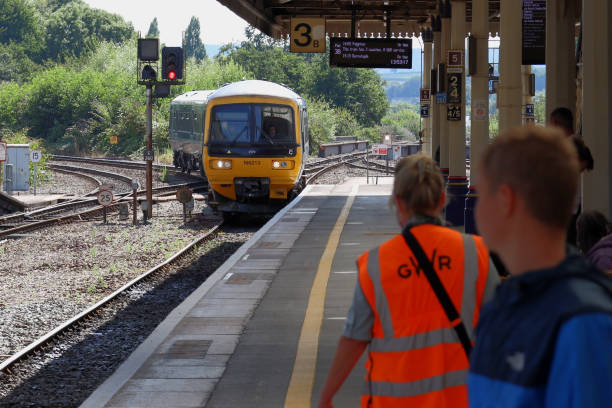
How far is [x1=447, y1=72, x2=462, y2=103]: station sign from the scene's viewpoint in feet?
62.1

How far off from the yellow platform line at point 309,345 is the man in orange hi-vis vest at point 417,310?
3.09 m

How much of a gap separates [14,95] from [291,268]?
59.1 m

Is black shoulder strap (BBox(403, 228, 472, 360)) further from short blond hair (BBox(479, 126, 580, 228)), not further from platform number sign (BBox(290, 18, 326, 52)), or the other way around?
platform number sign (BBox(290, 18, 326, 52))

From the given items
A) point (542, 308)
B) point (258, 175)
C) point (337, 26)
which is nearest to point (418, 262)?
point (542, 308)

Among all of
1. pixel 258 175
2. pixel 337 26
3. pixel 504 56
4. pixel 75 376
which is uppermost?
pixel 337 26

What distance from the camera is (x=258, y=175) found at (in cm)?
2173

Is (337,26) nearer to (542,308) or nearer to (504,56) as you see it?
(504,56)

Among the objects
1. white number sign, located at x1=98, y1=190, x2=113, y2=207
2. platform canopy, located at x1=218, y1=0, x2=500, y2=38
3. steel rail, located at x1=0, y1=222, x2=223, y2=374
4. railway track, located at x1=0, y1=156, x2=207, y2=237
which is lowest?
steel rail, located at x1=0, y1=222, x2=223, y2=374

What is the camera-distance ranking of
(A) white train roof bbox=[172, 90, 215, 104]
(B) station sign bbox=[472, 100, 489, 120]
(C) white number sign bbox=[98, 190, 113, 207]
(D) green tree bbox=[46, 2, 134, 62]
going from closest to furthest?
(B) station sign bbox=[472, 100, 489, 120]
(C) white number sign bbox=[98, 190, 113, 207]
(A) white train roof bbox=[172, 90, 215, 104]
(D) green tree bbox=[46, 2, 134, 62]

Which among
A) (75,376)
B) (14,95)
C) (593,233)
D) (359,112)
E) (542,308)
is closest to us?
(542,308)

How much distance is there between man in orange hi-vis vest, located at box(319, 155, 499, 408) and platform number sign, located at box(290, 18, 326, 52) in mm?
21285

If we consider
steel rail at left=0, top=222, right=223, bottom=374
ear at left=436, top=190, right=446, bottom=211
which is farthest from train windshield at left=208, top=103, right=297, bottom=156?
ear at left=436, top=190, right=446, bottom=211

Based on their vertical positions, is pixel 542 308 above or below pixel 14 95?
below

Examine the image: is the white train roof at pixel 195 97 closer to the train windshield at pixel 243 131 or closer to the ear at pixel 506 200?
the train windshield at pixel 243 131
